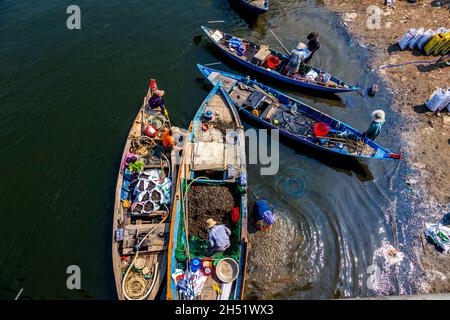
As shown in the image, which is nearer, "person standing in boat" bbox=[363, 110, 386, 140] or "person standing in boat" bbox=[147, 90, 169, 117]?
"person standing in boat" bbox=[363, 110, 386, 140]

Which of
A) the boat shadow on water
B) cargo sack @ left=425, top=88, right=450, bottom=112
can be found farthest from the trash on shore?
the boat shadow on water

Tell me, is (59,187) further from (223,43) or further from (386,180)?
(386,180)

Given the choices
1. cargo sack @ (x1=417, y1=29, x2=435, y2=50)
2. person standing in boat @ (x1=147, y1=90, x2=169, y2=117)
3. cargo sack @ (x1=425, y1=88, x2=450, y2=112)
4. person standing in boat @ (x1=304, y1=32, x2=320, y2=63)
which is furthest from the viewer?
cargo sack @ (x1=417, y1=29, x2=435, y2=50)

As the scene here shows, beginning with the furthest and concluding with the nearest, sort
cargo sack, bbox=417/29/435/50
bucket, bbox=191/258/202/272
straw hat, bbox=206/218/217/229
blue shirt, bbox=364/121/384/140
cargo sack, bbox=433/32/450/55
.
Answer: cargo sack, bbox=417/29/435/50 < cargo sack, bbox=433/32/450/55 < blue shirt, bbox=364/121/384/140 < straw hat, bbox=206/218/217/229 < bucket, bbox=191/258/202/272

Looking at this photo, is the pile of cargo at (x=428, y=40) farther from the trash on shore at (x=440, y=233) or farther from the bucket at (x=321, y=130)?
the trash on shore at (x=440, y=233)

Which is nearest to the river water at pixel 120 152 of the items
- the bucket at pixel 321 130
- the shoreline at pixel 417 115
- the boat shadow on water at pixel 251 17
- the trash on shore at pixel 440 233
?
the boat shadow on water at pixel 251 17

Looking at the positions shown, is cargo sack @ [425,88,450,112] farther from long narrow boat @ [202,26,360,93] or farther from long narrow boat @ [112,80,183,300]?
long narrow boat @ [112,80,183,300]
